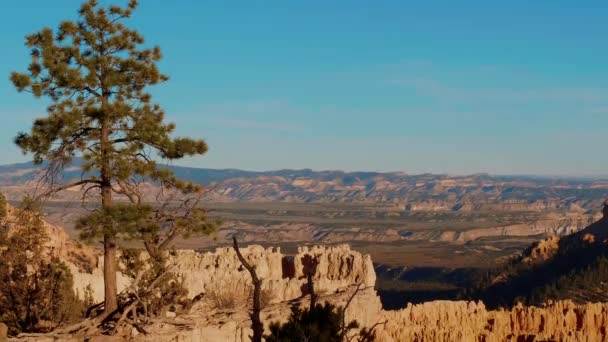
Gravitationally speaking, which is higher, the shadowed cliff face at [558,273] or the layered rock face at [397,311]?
the layered rock face at [397,311]

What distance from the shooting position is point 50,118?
2120 centimetres

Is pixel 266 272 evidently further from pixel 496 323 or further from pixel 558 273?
pixel 558 273

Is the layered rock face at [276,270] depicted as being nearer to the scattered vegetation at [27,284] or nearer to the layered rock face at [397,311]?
the layered rock face at [397,311]

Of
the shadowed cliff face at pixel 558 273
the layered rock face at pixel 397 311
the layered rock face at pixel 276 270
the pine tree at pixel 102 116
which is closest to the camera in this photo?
the pine tree at pixel 102 116

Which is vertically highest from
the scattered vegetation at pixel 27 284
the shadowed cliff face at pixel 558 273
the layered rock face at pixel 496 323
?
the scattered vegetation at pixel 27 284

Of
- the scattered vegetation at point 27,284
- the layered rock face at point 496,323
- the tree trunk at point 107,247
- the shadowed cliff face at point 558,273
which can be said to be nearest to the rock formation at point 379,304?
the layered rock face at point 496,323

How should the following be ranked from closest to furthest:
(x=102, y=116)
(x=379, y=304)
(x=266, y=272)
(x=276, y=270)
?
1. (x=102, y=116)
2. (x=379, y=304)
3. (x=266, y=272)
4. (x=276, y=270)

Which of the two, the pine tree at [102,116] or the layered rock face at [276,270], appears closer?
the pine tree at [102,116]

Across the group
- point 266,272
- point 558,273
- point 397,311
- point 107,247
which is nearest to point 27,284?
point 107,247

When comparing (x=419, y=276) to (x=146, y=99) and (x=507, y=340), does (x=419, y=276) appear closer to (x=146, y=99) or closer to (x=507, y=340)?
(x=507, y=340)

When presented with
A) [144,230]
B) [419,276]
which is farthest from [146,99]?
[419,276]

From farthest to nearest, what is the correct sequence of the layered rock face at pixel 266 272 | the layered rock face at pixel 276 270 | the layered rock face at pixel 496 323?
the layered rock face at pixel 496 323 < the layered rock face at pixel 276 270 < the layered rock face at pixel 266 272

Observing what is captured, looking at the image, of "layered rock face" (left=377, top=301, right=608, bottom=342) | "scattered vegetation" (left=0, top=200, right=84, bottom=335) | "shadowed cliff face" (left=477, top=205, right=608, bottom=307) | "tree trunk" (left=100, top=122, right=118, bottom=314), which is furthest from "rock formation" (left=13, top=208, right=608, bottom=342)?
"shadowed cliff face" (left=477, top=205, right=608, bottom=307)

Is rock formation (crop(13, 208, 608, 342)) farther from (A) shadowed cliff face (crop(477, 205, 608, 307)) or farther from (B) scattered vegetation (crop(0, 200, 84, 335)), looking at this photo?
(A) shadowed cliff face (crop(477, 205, 608, 307))
